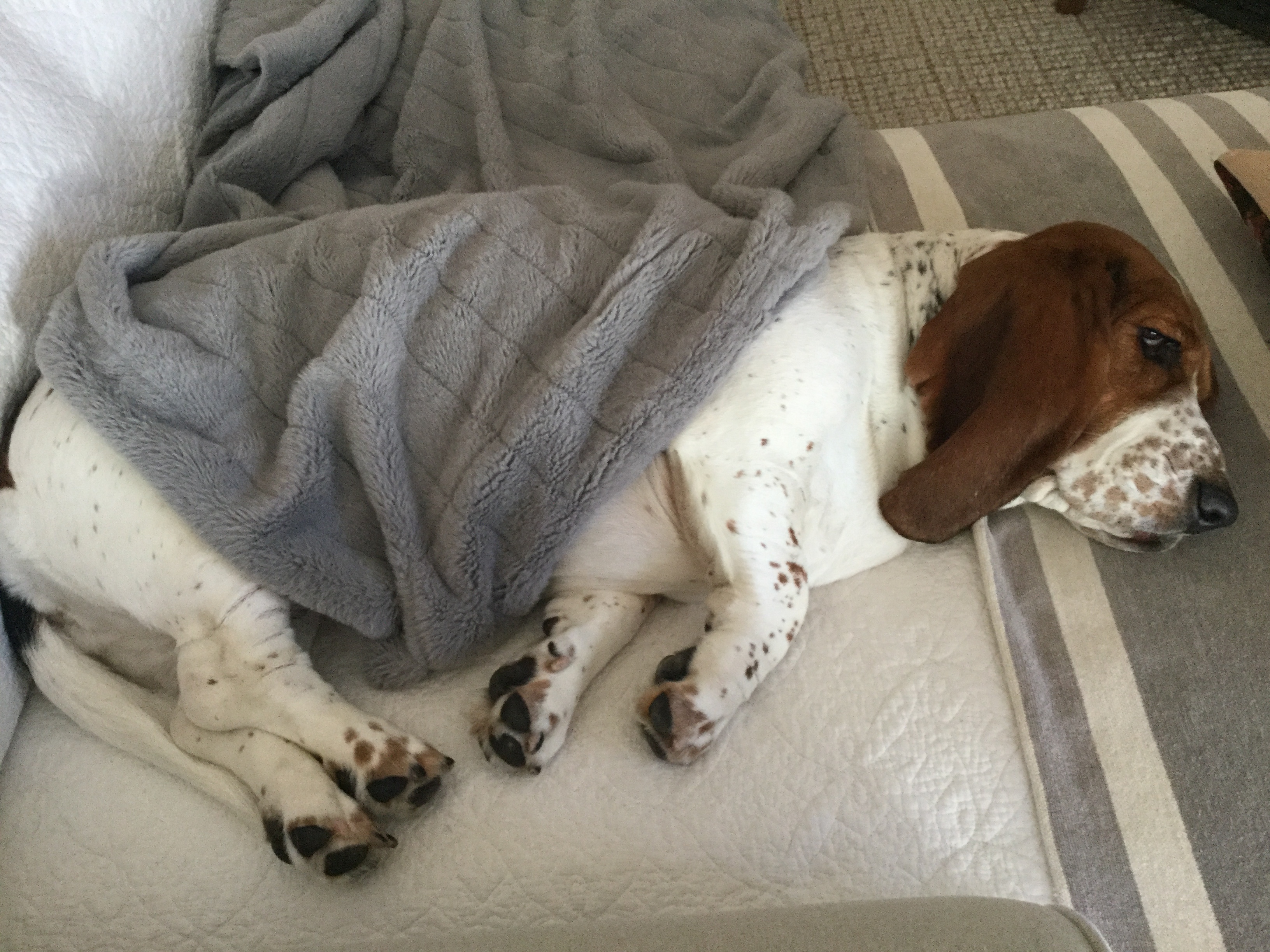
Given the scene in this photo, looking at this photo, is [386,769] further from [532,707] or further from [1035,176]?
[1035,176]

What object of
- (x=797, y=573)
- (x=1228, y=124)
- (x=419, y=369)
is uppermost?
(x=419, y=369)

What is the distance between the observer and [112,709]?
112cm

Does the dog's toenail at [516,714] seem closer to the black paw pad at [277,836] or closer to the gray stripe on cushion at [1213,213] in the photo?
the black paw pad at [277,836]

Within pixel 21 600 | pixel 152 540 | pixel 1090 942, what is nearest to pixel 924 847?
pixel 1090 942

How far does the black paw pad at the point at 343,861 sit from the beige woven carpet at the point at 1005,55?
225 cm

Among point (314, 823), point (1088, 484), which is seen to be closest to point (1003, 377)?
point (1088, 484)

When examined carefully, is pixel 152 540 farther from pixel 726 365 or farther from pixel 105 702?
pixel 726 365

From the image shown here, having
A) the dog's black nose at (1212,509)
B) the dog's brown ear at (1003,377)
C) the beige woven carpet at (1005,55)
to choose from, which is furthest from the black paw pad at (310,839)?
the beige woven carpet at (1005,55)

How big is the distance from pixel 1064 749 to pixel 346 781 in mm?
857

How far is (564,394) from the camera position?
1146mm

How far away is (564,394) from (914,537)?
504 millimetres

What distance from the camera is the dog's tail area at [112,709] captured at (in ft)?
3.55

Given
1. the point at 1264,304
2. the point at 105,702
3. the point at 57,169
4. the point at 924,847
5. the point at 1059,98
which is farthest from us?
the point at 1059,98

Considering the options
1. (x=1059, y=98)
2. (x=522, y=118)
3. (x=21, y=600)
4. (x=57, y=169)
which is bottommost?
(x=1059, y=98)
